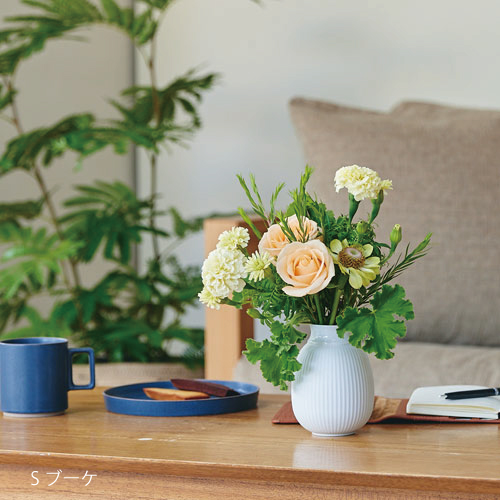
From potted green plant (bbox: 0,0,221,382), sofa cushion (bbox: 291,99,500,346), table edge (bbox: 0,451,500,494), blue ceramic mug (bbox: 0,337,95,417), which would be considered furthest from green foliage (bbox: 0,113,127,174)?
table edge (bbox: 0,451,500,494)

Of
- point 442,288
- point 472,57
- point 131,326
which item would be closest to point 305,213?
point 442,288

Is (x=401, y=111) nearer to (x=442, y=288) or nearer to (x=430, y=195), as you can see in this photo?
(x=430, y=195)

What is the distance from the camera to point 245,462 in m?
0.77

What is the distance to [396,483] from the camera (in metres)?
0.72

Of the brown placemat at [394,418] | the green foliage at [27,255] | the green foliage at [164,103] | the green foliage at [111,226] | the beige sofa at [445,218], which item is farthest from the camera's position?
the green foliage at [164,103]

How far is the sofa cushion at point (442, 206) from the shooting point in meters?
1.61

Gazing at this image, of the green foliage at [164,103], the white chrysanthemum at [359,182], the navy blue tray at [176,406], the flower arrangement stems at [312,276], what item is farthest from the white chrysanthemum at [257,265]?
the green foliage at [164,103]

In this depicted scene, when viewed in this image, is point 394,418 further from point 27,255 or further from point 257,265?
point 27,255

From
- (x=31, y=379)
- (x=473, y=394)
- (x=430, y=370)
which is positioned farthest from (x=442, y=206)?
(x=31, y=379)

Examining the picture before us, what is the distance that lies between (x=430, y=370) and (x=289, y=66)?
4.50 ft

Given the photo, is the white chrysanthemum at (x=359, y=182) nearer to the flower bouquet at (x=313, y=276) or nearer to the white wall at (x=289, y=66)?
the flower bouquet at (x=313, y=276)

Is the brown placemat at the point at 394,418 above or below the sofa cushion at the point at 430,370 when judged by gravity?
above

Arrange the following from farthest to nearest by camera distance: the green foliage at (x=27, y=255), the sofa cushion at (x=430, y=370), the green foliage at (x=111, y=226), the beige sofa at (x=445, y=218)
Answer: the green foliage at (x=111, y=226) → the green foliage at (x=27, y=255) → the beige sofa at (x=445, y=218) → the sofa cushion at (x=430, y=370)

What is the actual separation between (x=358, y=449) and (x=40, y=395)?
41 cm
